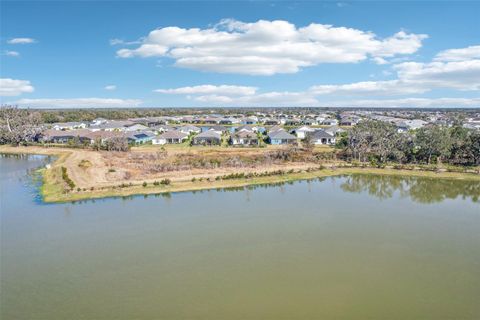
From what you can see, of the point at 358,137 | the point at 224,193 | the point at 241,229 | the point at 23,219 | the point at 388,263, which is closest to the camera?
the point at 388,263

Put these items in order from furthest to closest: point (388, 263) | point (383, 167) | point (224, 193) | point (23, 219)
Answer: point (383, 167) < point (224, 193) < point (23, 219) < point (388, 263)

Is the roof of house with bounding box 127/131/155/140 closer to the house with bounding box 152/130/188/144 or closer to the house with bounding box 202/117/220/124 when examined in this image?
the house with bounding box 152/130/188/144

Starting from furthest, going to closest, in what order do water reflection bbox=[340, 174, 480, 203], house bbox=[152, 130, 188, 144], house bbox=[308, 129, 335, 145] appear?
house bbox=[152, 130, 188, 144], house bbox=[308, 129, 335, 145], water reflection bbox=[340, 174, 480, 203]

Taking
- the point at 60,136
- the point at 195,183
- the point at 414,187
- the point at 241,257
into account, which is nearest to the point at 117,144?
the point at 60,136

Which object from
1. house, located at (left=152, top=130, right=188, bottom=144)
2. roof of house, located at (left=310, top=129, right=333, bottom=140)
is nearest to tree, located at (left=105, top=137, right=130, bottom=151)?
house, located at (left=152, top=130, right=188, bottom=144)

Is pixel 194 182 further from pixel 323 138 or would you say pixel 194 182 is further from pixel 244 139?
pixel 323 138

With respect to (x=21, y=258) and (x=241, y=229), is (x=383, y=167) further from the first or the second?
(x=21, y=258)

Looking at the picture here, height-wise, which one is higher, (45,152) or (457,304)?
(45,152)

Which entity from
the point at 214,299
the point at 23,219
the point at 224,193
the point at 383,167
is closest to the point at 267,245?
the point at 214,299
